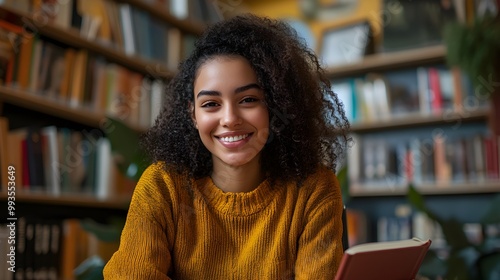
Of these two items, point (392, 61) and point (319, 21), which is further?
point (319, 21)

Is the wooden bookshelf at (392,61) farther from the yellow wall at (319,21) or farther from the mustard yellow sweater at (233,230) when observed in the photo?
the mustard yellow sweater at (233,230)

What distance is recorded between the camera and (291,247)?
0.79 m

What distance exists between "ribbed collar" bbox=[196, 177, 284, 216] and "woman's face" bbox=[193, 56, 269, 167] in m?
0.06

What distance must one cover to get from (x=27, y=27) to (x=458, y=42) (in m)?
1.51

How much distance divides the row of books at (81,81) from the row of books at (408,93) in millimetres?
802

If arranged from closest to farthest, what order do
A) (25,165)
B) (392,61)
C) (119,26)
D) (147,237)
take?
(147,237) → (25,165) → (119,26) → (392,61)

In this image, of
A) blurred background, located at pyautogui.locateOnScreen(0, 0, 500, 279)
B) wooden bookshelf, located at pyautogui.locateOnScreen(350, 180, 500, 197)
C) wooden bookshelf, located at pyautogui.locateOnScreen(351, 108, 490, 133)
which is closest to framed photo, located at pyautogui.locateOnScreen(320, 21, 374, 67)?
blurred background, located at pyautogui.locateOnScreen(0, 0, 500, 279)

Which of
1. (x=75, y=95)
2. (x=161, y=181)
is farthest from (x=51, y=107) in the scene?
(x=161, y=181)

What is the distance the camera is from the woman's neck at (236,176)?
81cm

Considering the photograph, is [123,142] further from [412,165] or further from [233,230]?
[412,165]

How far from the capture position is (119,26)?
195 centimetres

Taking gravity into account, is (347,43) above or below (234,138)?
above

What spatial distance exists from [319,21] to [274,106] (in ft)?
6.28

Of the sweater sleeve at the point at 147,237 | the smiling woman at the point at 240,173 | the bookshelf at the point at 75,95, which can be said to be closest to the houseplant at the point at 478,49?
the bookshelf at the point at 75,95
